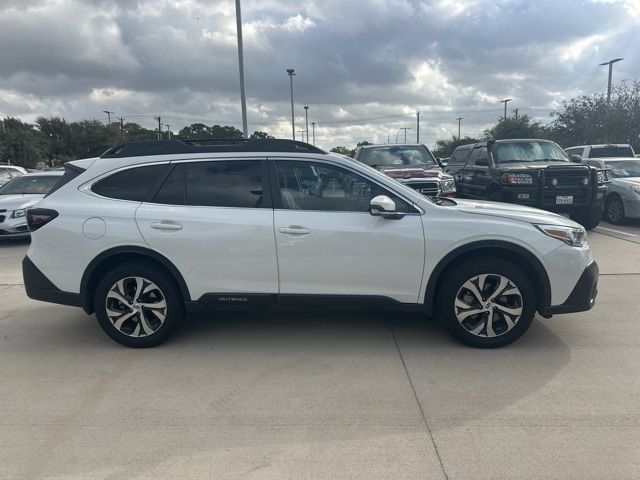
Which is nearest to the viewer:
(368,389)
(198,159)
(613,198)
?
(368,389)

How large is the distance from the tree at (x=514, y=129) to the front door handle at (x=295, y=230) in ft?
159

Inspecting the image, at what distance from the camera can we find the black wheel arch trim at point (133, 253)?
13.6ft

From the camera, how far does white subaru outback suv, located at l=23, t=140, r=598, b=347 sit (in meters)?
4.04

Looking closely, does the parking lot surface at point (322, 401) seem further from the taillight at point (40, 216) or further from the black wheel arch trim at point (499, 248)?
the taillight at point (40, 216)

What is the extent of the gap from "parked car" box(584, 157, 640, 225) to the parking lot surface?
23.6 ft

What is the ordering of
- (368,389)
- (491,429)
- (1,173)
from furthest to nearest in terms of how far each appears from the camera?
(1,173) → (368,389) → (491,429)

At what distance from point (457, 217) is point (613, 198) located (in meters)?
9.50

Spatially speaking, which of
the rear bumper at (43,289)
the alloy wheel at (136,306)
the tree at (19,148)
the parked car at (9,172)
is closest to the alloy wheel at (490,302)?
the alloy wheel at (136,306)

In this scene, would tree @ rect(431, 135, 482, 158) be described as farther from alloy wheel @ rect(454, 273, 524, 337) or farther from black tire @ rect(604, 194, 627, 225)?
alloy wheel @ rect(454, 273, 524, 337)

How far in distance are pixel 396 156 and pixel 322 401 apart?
830 cm

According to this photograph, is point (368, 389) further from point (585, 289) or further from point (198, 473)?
point (585, 289)

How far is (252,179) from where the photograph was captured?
4262 mm

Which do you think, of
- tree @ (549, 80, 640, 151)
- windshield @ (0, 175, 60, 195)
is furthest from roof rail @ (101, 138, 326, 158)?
tree @ (549, 80, 640, 151)

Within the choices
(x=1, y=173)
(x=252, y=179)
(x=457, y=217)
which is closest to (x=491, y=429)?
(x=457, y=217)
